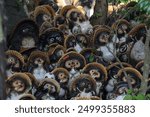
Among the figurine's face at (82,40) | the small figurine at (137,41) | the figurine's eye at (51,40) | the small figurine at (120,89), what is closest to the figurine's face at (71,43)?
the figurine's face at (82,40)

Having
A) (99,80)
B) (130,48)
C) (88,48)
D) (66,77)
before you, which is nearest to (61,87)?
(66,77)

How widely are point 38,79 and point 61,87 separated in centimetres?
30

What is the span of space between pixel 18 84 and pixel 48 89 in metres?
0.34

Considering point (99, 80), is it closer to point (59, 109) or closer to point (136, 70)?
point (136, 70)

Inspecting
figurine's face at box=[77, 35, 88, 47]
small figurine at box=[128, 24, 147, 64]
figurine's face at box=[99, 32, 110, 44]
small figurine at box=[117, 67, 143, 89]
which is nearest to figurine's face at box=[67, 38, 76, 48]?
figurine's face at box=[77, 35, 88, 47]

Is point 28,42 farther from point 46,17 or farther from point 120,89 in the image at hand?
point 120,89

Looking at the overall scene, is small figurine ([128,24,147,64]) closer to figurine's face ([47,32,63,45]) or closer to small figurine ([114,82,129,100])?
small figurine ([114,82,129,100])

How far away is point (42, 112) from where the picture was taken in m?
3.04

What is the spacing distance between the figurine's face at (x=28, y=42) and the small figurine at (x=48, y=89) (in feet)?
2.82

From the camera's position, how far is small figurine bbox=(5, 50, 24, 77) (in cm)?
501

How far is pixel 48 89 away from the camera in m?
4.74

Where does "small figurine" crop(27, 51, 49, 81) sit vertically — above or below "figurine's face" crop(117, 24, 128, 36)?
below

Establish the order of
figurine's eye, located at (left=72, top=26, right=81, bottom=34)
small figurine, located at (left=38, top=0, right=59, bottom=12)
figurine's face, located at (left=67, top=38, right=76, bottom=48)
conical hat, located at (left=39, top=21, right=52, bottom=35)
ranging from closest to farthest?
figurine's face, located at (left=67, top=38, right=76, bottom=48), conical hat, located at (left=39, top=21, right=52, bottom=35), figurine's eye, located at (left=72, top=26, right=81, bottom=34), small figurine, located at (left=38, top=0, right=59, bottom=12)

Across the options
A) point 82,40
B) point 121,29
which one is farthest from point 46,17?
point 121,29
